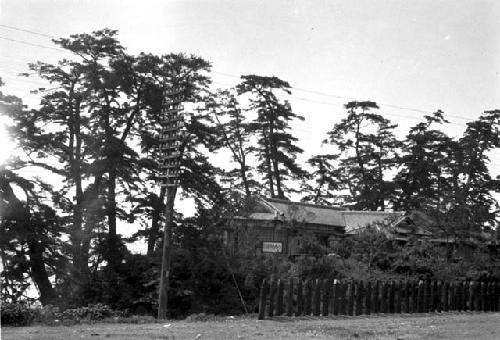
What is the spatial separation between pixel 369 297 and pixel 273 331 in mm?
8054

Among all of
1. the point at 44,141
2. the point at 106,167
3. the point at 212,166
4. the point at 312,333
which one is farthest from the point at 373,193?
the point at 312,333

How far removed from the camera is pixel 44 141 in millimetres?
36625

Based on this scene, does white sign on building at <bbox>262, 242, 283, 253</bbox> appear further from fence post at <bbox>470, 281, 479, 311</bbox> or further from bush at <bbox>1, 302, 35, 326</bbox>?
bush at <bbox>1, 302, 35, 326</bbox>

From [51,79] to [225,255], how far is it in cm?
1507

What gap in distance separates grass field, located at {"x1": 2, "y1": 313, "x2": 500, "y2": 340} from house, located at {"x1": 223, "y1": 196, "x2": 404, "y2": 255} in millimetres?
19452

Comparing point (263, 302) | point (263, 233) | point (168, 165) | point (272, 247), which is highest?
point (168, 165)

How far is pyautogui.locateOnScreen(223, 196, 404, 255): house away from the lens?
37375 millimetres

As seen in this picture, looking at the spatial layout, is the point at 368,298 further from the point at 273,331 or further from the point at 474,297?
the point at 273,331

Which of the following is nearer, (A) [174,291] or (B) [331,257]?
(B) [331,257]

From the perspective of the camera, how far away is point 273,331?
1493 centimetres

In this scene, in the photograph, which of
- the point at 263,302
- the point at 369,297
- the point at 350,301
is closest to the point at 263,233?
the point at 369,297

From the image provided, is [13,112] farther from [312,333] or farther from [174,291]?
[312,333]

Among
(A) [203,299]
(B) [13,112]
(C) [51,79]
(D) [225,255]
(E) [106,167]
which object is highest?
(C) [51,79]

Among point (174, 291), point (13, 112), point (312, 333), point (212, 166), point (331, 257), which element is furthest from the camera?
point (212, 166)
